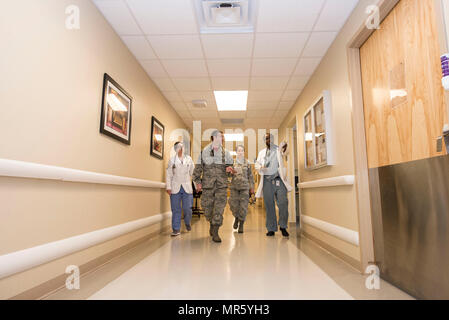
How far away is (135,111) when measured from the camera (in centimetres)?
342

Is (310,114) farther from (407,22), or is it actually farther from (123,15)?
(123,15)

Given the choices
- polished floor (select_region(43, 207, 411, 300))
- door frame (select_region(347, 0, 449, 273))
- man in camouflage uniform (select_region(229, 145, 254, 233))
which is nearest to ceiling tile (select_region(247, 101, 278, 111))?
man in camouflage uniform (select_region(229, 145, 254, 233))

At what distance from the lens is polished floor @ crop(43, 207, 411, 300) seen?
1.70 metres

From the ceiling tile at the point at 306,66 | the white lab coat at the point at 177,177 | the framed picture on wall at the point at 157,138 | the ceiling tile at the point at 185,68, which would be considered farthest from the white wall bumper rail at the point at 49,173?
the ceiling tile at the point at 306,66

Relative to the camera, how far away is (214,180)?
3.62 meters

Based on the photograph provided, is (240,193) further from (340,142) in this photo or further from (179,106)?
(179,106)

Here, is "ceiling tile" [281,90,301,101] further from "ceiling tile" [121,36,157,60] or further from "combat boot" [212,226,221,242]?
"combat boot" [212,226,221,242]

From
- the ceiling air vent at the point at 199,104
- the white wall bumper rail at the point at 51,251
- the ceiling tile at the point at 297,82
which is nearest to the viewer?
the white wall bumper rail at the point at 51,251

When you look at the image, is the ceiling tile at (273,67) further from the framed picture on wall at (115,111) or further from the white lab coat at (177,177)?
the white lab coat at (177,177)

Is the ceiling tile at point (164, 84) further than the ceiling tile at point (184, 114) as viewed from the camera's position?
No

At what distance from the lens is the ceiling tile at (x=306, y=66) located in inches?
138

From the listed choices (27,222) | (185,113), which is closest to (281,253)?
(27,222)

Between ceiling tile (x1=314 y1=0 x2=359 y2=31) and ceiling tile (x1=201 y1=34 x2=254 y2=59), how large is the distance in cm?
79

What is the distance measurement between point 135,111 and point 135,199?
1.21 meters
